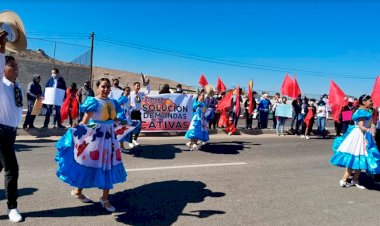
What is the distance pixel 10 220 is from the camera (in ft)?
15.0

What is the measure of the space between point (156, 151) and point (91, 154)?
5091 mm

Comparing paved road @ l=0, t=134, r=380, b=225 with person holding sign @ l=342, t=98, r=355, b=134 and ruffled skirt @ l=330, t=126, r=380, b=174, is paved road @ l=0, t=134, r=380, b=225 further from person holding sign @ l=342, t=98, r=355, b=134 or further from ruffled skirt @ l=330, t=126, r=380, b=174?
person holding sign @ l=342, t=98, r=355, b=134

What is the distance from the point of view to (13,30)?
4641 mm

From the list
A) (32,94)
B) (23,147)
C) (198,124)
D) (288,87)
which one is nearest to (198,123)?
(198,124)

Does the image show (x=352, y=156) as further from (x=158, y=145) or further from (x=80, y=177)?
(x=158, y=145)

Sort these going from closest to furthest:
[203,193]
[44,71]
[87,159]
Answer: [87,159], [203,193], [44,71]

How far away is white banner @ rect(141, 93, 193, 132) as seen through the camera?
1409cm

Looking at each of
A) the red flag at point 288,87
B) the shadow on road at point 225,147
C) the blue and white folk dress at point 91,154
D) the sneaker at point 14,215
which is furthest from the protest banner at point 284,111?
the sneaker at point 14,215

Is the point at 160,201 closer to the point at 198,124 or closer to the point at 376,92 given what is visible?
the point at 198,124

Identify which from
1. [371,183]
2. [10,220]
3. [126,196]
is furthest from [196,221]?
[371,183]

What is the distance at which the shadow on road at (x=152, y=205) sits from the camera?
4.93m

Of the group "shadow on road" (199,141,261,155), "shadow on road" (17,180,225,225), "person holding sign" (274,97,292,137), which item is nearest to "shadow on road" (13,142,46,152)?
"shadow on road" (17,180,225,225)

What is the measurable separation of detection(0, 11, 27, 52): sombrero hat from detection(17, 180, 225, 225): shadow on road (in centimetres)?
225

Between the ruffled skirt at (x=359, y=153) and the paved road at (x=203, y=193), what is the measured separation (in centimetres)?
51
